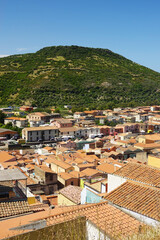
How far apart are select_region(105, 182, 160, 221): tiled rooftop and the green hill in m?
56.3

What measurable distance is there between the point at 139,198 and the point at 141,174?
4.08 ft

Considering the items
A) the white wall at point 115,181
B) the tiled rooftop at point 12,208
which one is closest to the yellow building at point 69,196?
the white wall at point 115,181

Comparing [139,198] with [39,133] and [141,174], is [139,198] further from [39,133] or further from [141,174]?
[39,133]

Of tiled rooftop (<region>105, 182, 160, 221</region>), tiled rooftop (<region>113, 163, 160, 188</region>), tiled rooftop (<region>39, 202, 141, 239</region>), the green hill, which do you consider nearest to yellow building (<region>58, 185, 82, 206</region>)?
tiled rooftop (<region>113, 163, 160, 188</region>)

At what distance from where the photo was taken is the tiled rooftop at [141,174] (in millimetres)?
5820

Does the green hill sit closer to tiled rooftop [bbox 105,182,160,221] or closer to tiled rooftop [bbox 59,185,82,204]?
tiled rooftop [bbox 59,185,82,204]

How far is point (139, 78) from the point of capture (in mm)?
93250

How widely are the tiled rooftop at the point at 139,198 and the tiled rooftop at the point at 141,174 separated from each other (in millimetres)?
382

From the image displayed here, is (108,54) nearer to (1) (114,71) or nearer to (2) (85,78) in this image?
(1) (114,71)

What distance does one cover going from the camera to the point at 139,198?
197 inches

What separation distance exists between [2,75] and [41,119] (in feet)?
132

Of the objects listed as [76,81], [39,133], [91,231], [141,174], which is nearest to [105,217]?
[91,231]

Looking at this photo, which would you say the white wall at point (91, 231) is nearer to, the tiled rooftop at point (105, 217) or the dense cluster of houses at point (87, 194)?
the dense cluster of houses at point (87, 194)

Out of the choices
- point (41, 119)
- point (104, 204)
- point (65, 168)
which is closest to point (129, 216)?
point (104, 204)
